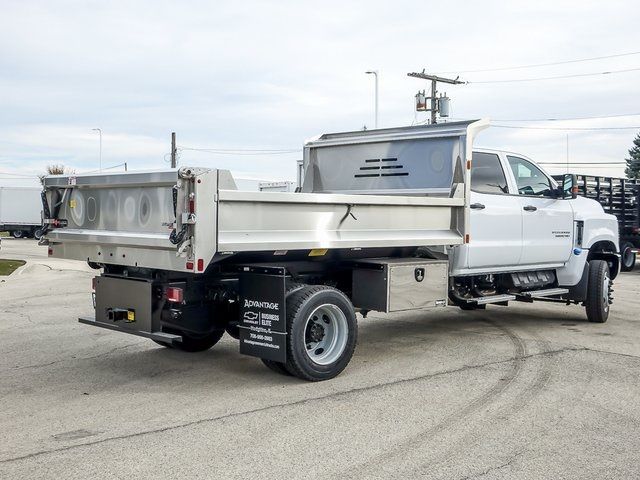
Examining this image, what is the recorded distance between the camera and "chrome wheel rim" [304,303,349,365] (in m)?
6.82

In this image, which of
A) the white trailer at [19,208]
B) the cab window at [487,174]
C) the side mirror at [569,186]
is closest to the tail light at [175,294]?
the cab window at [487,174]

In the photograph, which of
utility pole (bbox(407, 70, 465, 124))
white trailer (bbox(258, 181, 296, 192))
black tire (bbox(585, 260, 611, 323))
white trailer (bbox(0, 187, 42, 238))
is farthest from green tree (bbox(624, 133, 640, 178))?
black tire (bbox(585, 260, 611, 323))

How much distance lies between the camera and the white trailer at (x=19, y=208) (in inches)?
1729

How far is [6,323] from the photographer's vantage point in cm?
1019

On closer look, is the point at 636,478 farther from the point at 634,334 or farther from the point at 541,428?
Result: the point at 634,334

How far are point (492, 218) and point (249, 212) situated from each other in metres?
3.82

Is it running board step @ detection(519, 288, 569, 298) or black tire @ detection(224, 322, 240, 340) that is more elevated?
running board step @ detection(519, 288, 569, 298)

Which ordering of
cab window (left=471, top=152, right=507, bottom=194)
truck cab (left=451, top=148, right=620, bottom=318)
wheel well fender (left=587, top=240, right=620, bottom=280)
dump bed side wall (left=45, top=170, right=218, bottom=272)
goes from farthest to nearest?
1. wheel well fender (left=587, top=240, right=620, bottom=280)
2. cab window (left=471, top=152, right=507, bottom=194)
3. truck cab (left=451, top=148, right=620, bottom=318)
4. dump bed side wall (left=45, top=170, right=218, bottom=272)

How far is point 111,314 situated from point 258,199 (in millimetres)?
1915

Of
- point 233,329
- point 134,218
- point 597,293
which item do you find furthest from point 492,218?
point 134,218

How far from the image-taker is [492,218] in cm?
878

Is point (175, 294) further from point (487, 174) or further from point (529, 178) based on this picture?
point (529, 178)

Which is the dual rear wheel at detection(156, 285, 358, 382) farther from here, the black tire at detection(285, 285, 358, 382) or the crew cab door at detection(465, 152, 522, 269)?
the crew cab door at detection(465, 152, 522, 269)

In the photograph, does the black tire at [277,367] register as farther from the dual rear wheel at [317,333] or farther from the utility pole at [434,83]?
the utility pole at [434,83]
